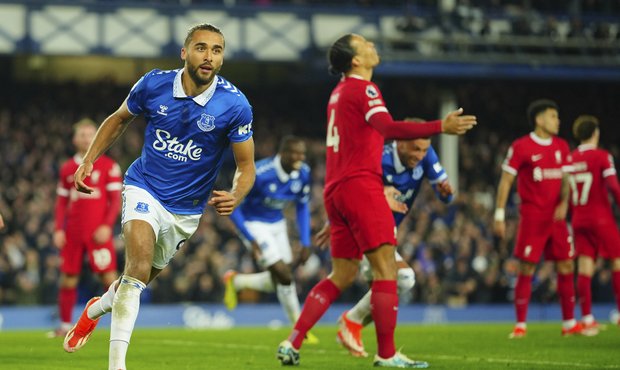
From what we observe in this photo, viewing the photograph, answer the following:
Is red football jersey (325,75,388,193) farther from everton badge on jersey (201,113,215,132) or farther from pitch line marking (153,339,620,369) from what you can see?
pitch line marking (153,339,620,369)

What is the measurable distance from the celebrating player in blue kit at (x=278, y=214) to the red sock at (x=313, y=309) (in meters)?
4.94

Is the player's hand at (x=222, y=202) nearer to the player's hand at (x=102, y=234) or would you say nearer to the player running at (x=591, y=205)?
the player's hand at (x=102, y=234)

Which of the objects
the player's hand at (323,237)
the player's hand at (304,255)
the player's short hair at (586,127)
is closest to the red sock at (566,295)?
the player's short hair at (586,127)

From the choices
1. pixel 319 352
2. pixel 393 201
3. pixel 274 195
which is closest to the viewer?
pixel 393 201

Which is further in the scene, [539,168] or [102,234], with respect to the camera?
[102,234]

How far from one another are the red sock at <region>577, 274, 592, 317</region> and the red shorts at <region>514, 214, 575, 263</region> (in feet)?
2.37

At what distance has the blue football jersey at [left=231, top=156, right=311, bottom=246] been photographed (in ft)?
49.1

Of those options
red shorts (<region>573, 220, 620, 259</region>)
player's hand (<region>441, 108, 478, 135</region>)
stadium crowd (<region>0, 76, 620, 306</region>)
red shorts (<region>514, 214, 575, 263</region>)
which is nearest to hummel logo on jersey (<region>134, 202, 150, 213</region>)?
player's hand (<region>441, 108, 478, 135</region>)

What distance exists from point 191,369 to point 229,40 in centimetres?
2253

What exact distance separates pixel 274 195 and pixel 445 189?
4.67 metres

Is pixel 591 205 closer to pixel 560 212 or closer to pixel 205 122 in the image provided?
pixel 560 212

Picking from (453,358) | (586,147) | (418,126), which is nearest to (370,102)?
(418,126)

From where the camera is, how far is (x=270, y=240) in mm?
14711

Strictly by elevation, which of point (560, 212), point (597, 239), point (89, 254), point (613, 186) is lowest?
point (89, 254)
